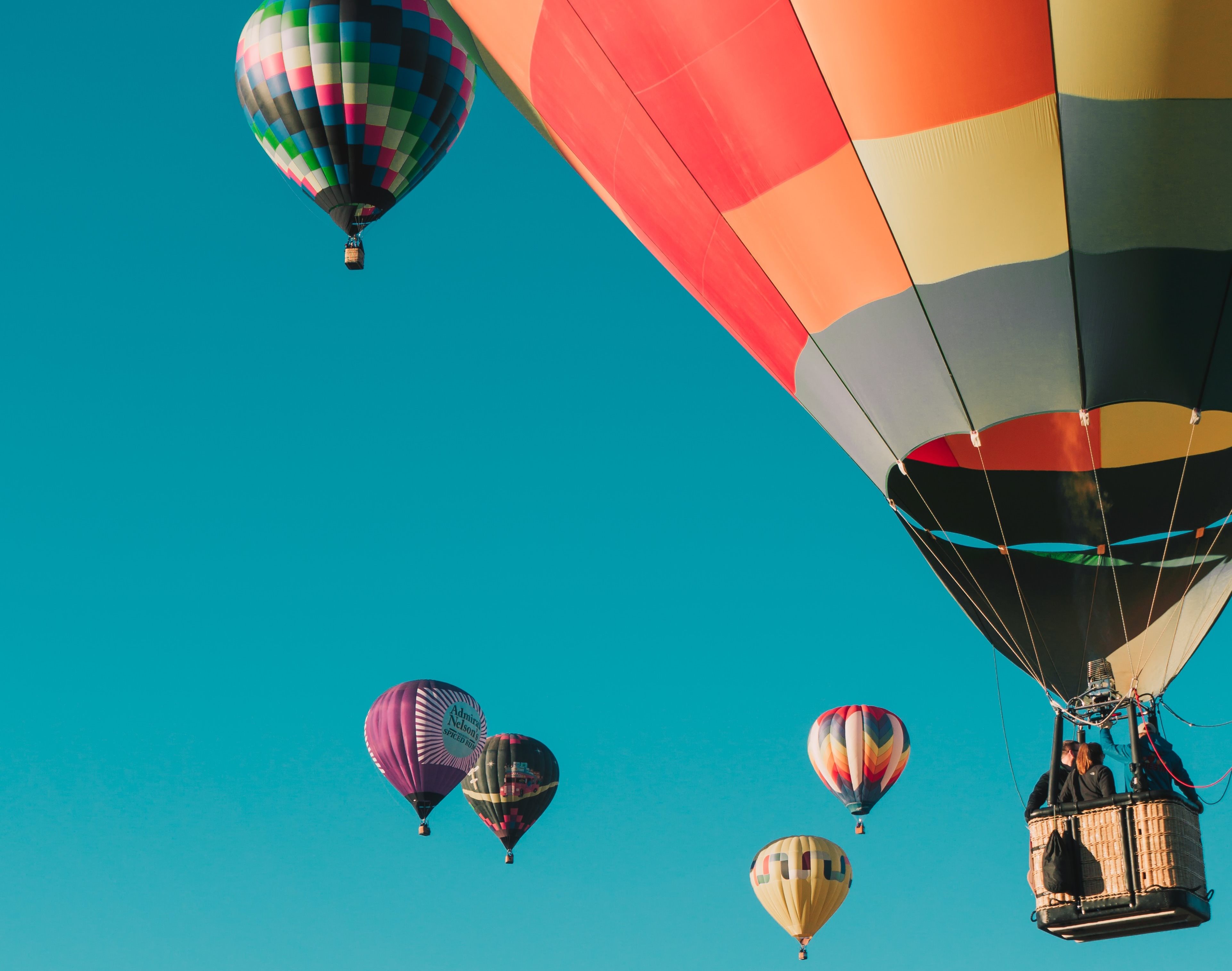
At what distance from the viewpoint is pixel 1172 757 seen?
875cm

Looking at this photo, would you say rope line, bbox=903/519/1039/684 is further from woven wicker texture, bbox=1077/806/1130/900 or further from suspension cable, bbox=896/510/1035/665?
woven wicker texture, bbox=1077/806/1130/900

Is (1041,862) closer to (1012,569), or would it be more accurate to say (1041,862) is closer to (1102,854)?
(1102,854)

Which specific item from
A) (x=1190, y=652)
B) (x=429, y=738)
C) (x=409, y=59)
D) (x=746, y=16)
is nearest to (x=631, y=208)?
(x=746, y=16)

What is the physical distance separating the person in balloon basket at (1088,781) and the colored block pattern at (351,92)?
37.2 feet

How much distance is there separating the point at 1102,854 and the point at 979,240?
2.82m

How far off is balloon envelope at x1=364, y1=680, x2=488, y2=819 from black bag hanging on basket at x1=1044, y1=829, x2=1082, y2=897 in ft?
46.2

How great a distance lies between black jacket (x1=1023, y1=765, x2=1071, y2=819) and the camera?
872 cm

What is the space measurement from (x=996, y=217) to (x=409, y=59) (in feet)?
34.3

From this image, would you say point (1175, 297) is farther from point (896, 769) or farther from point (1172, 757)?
point (896, 769)

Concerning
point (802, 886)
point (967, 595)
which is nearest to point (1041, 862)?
point (967, 595)

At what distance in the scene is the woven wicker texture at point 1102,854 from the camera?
8320mm

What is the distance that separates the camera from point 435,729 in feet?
72.4

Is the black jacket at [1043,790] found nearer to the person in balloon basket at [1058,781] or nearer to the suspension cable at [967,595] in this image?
the person in balloon basket at [1058,781]

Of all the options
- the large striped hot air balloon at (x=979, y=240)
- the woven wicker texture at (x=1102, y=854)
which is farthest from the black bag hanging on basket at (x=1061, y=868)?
the large striped hot air balloon at (x=979, y=240)
